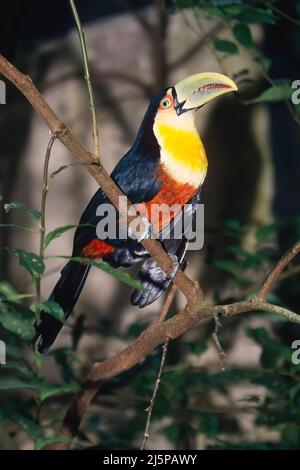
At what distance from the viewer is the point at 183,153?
1.34 m

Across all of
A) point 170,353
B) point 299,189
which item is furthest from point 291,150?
point 170,353

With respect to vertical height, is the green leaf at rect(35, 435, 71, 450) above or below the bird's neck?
below

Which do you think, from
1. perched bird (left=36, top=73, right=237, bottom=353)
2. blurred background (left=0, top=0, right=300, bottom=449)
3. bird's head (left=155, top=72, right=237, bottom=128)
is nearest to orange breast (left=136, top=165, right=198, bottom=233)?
perched bird (left=36, top=73, right=237, bottom=353)

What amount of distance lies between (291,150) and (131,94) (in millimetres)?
744

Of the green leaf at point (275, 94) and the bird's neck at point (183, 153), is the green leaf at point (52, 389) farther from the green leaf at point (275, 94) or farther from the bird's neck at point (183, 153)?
the green leaf at point (275, 94)

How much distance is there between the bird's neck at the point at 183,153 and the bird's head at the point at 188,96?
13mm

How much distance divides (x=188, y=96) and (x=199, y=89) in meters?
0.04

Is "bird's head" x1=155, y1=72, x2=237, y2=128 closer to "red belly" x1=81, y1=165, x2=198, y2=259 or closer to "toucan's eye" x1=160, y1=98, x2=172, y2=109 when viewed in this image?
"toucan's eye" x1=160, y1=98, x2=172, y2=109

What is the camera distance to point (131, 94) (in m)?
2.49

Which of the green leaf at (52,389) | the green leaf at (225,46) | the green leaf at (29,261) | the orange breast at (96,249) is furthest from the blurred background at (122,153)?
the green leaf at (29,261)

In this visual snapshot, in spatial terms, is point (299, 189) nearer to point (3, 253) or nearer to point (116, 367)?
point (3, 253)

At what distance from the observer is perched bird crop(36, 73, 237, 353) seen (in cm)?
132

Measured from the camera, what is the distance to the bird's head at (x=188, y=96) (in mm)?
1182

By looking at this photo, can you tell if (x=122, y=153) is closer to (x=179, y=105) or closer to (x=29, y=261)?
(x=179, y=105)
